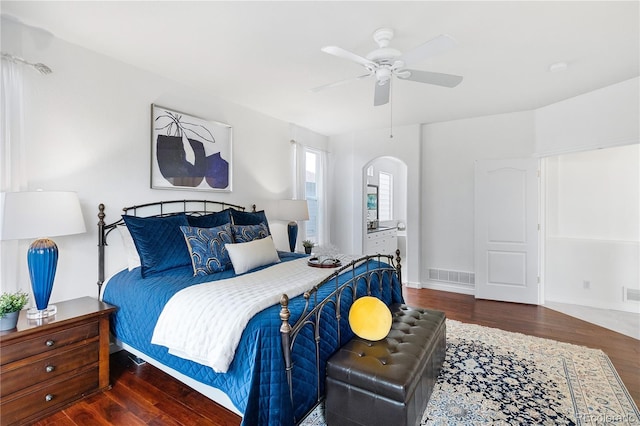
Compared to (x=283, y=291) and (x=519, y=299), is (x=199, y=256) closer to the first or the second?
(x=283, y=291)

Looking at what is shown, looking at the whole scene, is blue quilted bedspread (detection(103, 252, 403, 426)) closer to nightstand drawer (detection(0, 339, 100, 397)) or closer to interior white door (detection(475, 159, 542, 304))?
nightstand drawer (detection(0, 339, 100, 397))

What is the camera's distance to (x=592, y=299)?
419 cm

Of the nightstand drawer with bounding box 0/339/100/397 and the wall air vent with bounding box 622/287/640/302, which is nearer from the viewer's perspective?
the nightstand drawer with bounding box 0/339/100/397

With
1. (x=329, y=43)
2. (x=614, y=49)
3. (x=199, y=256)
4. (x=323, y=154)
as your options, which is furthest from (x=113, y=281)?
(x=614, y=49)

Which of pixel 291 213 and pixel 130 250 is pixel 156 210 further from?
pixel 291 213

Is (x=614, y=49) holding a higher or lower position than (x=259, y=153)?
higher

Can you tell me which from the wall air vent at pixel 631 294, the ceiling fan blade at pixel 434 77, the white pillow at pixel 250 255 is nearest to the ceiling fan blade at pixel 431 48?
the ceiling fan blade at pixel 434 77

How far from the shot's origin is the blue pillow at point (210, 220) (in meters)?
3.14

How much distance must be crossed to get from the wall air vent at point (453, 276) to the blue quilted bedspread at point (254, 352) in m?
3.08

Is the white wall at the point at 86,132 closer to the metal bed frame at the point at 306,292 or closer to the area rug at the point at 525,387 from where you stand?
the metal bed frame at the point at 306,292

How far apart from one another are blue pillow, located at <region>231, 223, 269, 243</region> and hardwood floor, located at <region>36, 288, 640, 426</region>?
130 cm

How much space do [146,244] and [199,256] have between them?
0.43 m

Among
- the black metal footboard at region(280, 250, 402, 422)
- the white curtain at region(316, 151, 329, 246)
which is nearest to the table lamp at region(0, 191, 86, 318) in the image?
the black metal footboard at region(280, 250, 402, 422)

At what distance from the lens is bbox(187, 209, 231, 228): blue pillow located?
3137mm
